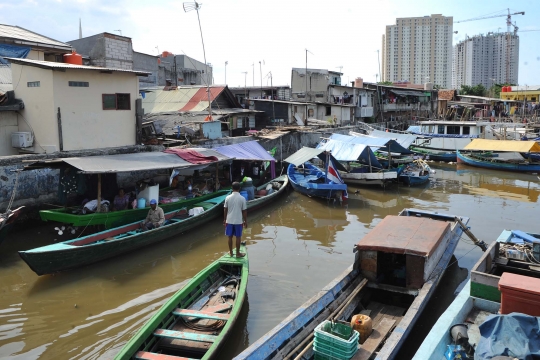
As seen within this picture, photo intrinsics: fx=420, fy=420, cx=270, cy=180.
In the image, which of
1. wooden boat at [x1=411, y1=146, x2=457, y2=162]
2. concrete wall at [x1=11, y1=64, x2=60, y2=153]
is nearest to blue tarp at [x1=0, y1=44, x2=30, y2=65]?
concrete wall at [x1=11, y1=64, x2=60, y2=153]

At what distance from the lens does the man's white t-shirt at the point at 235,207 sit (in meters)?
8.62

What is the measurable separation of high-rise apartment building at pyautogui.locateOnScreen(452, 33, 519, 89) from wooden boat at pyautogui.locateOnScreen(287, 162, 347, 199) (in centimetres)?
8459

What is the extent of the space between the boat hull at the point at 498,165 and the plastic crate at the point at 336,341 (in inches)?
903

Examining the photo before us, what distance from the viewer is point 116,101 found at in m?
15.0

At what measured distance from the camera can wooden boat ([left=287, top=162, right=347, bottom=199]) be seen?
16.6 metres

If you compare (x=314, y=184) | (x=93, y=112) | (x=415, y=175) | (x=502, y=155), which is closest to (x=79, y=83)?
(x=93, y=112)

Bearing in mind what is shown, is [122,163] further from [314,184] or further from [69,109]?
[314,184]

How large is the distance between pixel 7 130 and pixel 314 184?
36.4 feet

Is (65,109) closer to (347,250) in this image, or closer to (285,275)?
(285,275)

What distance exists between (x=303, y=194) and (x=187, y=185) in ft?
17.6

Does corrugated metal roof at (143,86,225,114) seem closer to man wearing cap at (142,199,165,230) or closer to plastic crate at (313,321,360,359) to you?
man wearing cap at (142,199,165,230)

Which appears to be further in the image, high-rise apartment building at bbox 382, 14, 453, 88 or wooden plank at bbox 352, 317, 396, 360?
high-rise apartment building at bbox 382, 14, 453, 88

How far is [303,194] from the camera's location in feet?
59.9

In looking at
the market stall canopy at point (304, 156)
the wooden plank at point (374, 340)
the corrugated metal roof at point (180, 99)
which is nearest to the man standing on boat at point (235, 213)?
the wooden plank at point (374, 340)
